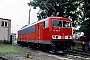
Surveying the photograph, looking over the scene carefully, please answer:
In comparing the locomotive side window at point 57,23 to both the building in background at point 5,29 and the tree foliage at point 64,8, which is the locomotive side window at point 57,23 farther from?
the building in background at point 5,29

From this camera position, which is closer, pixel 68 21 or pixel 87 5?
pixel 68 21

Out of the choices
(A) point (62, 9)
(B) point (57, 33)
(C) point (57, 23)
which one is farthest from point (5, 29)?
(B) point (57, 33)

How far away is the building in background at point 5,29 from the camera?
1536 inches

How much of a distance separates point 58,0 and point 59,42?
17.2m

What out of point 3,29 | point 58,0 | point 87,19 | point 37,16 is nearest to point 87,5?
point 87,19

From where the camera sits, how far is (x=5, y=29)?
3969 cm

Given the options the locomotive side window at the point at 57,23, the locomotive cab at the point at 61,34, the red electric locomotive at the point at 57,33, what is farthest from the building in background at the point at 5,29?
the locomotive cab at the point at 61,34

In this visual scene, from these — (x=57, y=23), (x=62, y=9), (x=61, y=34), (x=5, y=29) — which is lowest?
(x=61, y=34)

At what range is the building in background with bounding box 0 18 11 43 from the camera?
39006 millimetres

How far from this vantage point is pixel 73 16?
3931 centimetres

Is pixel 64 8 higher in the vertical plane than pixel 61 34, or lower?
higher

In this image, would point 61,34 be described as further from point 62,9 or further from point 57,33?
point 62,9

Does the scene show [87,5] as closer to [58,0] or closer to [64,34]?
[58,0]

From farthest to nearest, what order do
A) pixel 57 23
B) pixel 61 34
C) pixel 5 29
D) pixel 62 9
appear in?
pixel 5 29
pixel 62 9
pixel 57 23
pixel 61 34
